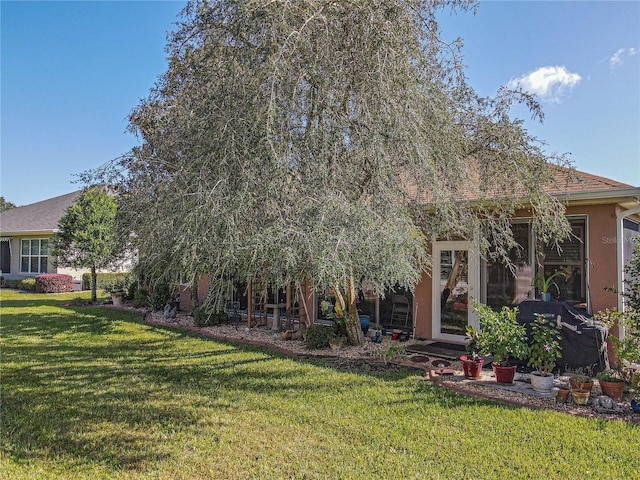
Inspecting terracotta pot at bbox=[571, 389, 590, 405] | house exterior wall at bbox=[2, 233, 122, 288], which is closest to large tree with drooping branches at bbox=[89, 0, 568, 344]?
terracotta pot at bbox=[571, 389, 590, 405]

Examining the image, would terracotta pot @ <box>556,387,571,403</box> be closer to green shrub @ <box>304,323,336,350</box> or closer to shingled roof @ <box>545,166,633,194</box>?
shingled roof @ <box>545,166,633,194</box>

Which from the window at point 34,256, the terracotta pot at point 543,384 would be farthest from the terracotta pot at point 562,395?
the window at point 34,256

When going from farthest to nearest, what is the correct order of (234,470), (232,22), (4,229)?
(4,229) < (232,22) < (234,470)

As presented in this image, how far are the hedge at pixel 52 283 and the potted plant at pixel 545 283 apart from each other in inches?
893

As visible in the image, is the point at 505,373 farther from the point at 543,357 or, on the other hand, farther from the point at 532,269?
the point at 532,269

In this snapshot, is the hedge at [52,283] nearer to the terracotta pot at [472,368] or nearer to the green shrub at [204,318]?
the green shrub at [204,318]

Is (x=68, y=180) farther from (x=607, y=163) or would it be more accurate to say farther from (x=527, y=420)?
(x=607, y=163)

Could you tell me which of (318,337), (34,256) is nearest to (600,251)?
(318,337)

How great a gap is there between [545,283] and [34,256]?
88.8ft

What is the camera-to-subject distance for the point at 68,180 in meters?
6.75

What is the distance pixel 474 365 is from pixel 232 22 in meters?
5.91

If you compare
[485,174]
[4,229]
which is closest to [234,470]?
[485,174]

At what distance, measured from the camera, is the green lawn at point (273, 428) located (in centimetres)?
375

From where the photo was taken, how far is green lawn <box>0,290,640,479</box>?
148 inches
